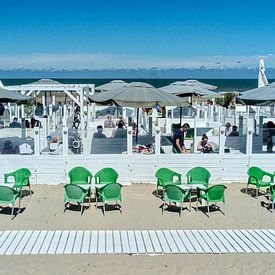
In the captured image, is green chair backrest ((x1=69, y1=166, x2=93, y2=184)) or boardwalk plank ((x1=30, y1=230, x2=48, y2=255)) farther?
green chair backrest ((x1=69, y1=166, x2=93, y2=184))

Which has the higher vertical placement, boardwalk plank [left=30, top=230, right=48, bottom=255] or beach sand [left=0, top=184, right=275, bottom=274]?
boardwalk plank [left=30, top=230, right=48, bottom=255]

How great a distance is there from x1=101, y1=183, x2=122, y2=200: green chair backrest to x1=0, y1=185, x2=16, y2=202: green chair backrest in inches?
67.9

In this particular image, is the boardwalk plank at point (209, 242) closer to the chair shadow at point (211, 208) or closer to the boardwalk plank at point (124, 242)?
the chair shadow at point (211, 208)

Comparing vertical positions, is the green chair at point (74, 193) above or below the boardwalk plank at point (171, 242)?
above

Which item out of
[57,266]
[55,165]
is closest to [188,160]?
[55,165]

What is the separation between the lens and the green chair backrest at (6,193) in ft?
26.2

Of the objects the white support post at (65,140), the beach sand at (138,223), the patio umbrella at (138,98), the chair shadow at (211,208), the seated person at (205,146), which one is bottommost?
the chair shadow at (211,208)

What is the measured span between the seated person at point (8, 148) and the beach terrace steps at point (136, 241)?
3661 mm

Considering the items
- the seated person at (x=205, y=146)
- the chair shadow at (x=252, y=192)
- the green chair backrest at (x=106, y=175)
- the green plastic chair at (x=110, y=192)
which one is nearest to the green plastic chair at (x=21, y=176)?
the green chair backrest at (x=106, y=175)

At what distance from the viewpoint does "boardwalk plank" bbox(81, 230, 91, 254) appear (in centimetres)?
652

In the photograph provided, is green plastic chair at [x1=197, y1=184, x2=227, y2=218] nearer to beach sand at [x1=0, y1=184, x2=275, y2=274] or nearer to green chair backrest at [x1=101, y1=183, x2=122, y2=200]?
beach sand at [x1=0, y1=184, x2=275, y2=274]

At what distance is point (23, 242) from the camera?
6797 mm

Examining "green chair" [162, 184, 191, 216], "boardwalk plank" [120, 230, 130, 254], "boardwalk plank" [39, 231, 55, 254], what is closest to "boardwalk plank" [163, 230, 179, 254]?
"boardwalk plank" [120, 230, 130, 254]

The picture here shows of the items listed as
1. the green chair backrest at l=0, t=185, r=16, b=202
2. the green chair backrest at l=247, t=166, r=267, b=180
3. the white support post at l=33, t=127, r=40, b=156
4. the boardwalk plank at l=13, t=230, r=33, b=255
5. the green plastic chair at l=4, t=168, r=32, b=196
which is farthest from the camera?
the white support post at l=33, t=127, r=40, b=156
